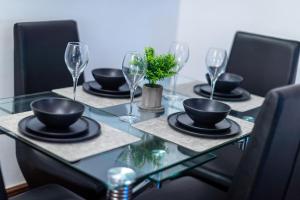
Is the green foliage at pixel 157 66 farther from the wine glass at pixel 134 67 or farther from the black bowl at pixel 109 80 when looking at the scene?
the black bowl at pixel 109 80

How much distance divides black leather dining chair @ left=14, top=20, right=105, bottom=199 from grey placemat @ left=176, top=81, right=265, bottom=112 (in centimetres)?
53

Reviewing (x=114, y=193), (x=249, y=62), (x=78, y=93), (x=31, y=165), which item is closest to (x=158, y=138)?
(x=114, y=193)

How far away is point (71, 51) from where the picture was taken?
5.51 ft

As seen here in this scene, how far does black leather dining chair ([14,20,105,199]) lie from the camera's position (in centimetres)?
176

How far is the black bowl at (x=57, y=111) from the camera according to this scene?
135cm

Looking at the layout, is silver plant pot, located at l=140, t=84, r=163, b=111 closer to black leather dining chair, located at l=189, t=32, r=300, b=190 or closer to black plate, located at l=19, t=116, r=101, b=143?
black plate, located at l=19, t=116, r=101, b=143

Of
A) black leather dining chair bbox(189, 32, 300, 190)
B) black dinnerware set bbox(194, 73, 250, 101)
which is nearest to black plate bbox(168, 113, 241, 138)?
black dinnerware set bbox(194, 73, 250, 101)

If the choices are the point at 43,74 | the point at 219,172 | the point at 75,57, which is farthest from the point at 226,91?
the point at 43,74

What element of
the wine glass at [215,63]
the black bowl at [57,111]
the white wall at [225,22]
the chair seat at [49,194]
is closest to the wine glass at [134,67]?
the black bowl at [57,111]

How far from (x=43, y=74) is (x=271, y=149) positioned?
1.21 meters

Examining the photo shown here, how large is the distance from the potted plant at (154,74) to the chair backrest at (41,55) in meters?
0.60

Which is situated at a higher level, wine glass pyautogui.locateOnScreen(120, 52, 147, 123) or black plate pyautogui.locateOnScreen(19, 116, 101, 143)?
wine glass pyautogui.locateOnScreen(120, 52, 147, 123)

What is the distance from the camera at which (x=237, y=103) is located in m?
1.94

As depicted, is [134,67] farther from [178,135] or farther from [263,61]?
[263,61]
